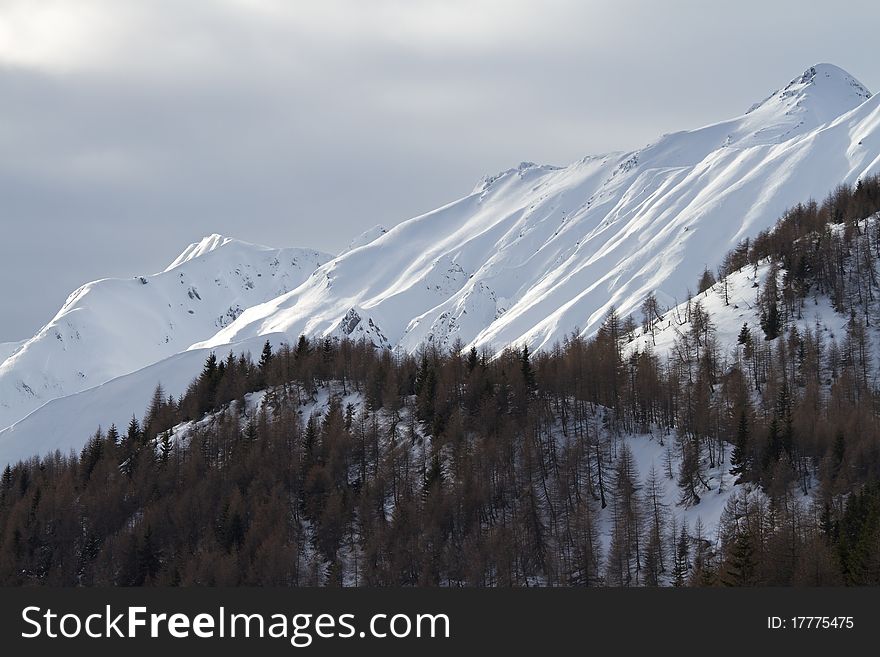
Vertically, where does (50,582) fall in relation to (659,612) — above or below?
above

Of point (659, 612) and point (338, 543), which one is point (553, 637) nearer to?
point (659, 612)

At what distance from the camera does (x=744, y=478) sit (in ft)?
431

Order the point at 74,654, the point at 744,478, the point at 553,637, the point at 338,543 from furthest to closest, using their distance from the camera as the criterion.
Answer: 1. the point at 338,543
2. the point at 744,478
3. the point at 553,637
4. the point at 74,654

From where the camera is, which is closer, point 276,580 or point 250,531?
point 276,580

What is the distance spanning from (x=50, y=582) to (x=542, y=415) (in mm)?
75589

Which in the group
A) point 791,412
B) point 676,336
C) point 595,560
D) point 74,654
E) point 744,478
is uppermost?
point 676,336

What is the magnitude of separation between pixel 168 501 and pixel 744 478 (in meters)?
85.9

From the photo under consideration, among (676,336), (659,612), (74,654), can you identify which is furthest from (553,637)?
(676,336)

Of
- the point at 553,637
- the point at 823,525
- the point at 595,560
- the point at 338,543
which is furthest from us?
the point at 338,543

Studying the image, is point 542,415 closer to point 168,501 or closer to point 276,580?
point 276,580

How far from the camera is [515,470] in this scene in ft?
483

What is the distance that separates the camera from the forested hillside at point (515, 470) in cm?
12225

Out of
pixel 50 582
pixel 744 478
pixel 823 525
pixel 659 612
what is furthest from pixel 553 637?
pixel 50 582

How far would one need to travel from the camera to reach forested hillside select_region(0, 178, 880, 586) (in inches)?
4813
